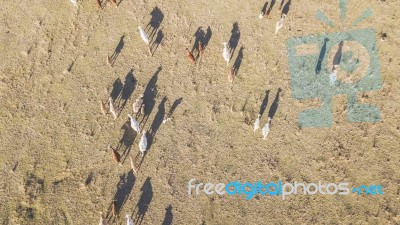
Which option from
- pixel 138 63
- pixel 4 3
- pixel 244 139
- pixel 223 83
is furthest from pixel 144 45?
pixel 4 3

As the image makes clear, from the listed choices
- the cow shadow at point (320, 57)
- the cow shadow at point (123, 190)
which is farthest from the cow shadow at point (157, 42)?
the cow shadow at point (320, 57)

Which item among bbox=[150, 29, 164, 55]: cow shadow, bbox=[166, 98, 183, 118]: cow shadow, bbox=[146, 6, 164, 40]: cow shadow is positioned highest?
bbox=[146, 6, 164, 40]: cow shadow

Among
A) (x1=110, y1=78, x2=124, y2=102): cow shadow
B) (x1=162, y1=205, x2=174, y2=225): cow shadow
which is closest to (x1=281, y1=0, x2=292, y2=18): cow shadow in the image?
(x1=110, y1=78, x2=124, y2=102): cow shadow

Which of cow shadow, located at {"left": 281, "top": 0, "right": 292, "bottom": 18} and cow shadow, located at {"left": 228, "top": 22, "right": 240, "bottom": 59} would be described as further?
cow shadow, located at {"left": 281, "top": 0, "right": 292, "bottom": 18}

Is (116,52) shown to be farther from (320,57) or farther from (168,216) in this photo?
(320,57)

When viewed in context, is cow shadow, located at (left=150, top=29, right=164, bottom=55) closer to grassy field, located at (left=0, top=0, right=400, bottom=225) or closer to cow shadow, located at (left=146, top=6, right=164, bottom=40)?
grassy field, located at (left=0, top=0, right=400, bottom=225)

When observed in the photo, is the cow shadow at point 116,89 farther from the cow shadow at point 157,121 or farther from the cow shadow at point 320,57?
the cow shadow at point 320,57

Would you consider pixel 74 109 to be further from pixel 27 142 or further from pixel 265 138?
pixel 265 138
